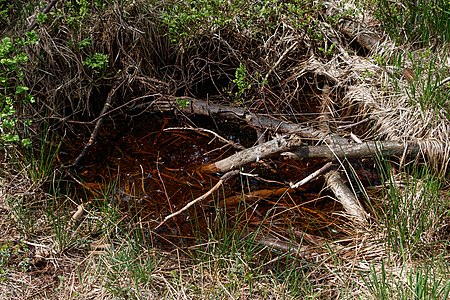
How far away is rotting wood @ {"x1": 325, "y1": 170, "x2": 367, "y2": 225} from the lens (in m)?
3.22

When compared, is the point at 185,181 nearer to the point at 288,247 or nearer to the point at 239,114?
the point at 239,114

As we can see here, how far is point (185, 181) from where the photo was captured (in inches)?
144

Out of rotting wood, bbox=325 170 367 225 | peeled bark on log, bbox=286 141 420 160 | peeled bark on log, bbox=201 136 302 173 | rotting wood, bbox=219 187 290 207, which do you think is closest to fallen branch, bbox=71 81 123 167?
peeled bark on log, bbox=201 136 302 173

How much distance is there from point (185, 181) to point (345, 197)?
964 mm

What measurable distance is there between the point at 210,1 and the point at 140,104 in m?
0.89

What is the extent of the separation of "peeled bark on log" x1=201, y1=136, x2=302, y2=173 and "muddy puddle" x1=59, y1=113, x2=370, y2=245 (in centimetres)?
9

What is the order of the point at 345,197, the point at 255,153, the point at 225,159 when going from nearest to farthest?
1. the point at 345,197
2. the point at 255,153
3. the point at 225,159

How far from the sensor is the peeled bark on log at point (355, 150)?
346 centimetres

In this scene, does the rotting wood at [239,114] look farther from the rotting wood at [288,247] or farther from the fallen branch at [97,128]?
the rotting wood at [288,247]

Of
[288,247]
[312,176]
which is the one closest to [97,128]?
[312,176]

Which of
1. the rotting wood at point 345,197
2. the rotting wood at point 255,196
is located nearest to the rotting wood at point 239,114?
the rotting wood at point 345,197

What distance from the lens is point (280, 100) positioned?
416cm

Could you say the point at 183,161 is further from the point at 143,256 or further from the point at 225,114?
the point at 143,256

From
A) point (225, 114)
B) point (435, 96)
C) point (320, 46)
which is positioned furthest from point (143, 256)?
point (320, 46)
